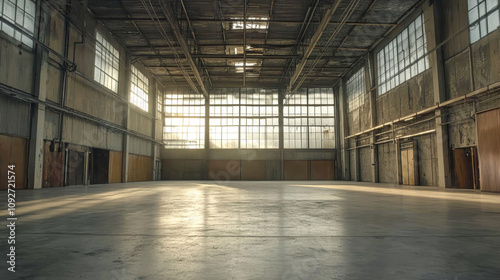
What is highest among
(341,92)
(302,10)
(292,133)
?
(302,10)

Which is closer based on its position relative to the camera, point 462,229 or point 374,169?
point 462,229

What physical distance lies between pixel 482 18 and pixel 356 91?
15110 mm

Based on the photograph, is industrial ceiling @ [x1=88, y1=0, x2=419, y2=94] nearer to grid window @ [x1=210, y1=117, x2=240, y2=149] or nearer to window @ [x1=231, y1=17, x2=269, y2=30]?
window @ [x1=231, y1=17, x2=269, y2=30]

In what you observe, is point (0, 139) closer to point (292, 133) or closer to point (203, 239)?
point (203, 239)

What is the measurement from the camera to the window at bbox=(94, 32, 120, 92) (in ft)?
67.7

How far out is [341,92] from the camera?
106 ft

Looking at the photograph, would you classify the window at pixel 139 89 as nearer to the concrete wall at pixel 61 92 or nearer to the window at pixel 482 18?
the concrete wall at pixel 61 92

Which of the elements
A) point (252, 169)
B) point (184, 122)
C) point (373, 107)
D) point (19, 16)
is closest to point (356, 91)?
point (373, 107)

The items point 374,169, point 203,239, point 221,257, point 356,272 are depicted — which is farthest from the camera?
point 374,169

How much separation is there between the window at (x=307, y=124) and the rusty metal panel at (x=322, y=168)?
1734mm

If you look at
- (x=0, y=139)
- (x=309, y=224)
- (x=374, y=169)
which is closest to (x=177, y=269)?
(x=309, y=224)

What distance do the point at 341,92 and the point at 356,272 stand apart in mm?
32121

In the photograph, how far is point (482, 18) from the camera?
1391 cm

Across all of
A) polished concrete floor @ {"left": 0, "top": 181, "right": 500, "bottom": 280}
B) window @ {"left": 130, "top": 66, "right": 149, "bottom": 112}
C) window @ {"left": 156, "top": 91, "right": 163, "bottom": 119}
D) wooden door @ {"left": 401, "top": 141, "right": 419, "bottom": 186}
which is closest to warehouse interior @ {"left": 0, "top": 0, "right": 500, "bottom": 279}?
polished concrete floor @ {"left": 0, "top": 181, "right": 500, "bottom": 280}
